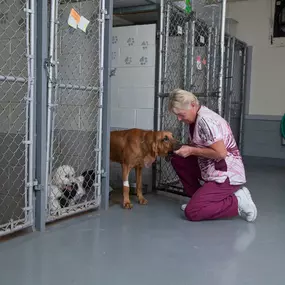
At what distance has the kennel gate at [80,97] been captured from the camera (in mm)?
3143

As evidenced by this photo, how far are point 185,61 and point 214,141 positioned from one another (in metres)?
1.45

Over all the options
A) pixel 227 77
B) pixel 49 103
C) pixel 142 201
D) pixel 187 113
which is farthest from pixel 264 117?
pixel 49 103

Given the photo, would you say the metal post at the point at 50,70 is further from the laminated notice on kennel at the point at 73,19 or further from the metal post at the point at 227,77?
the metal post at the point at 227,77

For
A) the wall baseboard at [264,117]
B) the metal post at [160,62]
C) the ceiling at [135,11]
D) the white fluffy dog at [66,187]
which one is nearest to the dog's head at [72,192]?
the white fluffy dog at [66,187]

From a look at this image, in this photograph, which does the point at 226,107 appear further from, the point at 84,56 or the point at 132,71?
the point at 84,56

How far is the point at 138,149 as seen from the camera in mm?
3359

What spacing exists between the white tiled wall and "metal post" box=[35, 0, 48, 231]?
164 cm

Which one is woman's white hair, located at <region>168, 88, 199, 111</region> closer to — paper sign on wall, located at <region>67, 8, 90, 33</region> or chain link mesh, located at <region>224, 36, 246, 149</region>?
paper sign on wall, located at <region>67, 8, 90, 33</region>

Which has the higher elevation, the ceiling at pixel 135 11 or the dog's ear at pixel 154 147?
the ceiling at pixel 135 11

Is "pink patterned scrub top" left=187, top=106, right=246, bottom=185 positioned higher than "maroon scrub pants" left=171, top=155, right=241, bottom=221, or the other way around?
"pink patterned scrub top" left=187, top=106, right=246, bottom=185

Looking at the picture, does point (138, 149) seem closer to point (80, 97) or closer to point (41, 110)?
point (80, 97)

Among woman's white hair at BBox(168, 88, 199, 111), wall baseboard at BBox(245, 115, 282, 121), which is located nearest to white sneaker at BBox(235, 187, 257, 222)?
woman's white hair at BBox(168, 88, 199, 111)

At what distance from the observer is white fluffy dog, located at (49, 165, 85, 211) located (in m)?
3.03

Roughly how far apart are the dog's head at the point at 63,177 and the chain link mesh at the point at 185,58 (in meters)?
1.14
